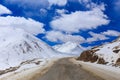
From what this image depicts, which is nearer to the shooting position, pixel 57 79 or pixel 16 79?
pixel 57 79

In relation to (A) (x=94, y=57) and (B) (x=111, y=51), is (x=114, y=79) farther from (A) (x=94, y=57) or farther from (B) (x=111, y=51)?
(A) (x=94, y=57)

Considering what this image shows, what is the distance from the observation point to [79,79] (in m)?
22.2

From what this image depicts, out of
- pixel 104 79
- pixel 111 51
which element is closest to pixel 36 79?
pixel 104 79

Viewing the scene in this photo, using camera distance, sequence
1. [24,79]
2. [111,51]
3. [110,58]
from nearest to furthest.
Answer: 1. [24,79]
2. [110,58]
3. [111,51]

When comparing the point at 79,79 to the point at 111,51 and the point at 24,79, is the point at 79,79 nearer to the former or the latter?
the point at 24,79

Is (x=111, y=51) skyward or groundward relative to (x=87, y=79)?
skyward

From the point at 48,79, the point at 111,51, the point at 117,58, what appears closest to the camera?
the point at 48,79

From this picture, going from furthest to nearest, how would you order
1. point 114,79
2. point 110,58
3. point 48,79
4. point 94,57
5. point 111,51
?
point 94,57 → point 111,51 → point 110,58 → point 48,79 → point 114,79

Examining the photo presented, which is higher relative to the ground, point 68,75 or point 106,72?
point 106,72

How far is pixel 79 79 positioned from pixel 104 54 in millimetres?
37952

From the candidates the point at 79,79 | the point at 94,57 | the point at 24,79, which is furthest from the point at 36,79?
the point at 94,57

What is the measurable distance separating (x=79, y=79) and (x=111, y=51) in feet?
120

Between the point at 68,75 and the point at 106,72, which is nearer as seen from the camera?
the point at 68,75

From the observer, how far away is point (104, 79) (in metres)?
21.8
